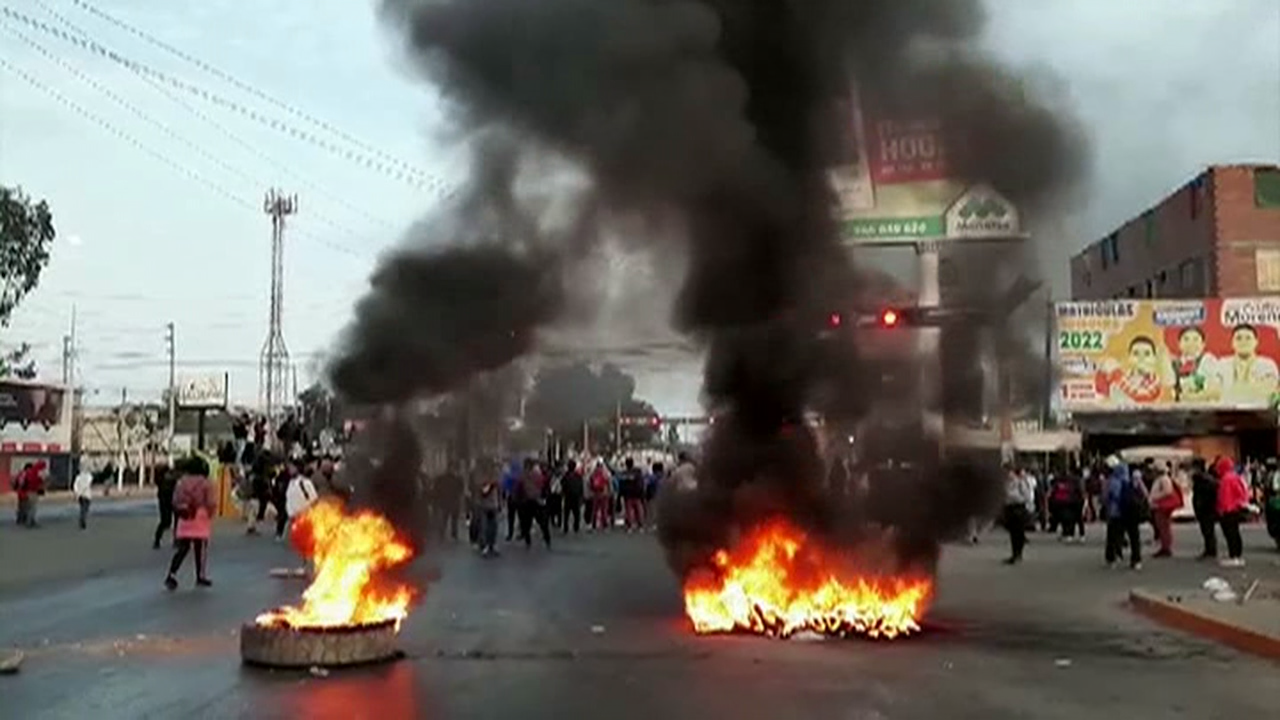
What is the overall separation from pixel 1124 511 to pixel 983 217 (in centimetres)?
747

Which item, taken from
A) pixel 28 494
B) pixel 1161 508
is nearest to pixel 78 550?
pixel 28 494

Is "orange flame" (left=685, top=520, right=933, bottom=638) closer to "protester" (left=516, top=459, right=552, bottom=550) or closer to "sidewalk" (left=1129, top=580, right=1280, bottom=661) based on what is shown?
"sidewalk" (left=1129, top=580, right=1280, bottom=661)

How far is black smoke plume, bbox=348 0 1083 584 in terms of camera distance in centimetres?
Result: 1138

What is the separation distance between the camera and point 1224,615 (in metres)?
12.0

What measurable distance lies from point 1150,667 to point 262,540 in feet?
59.5

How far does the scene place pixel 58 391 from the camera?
50.3 meters

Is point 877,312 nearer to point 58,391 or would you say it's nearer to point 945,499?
point 945,499

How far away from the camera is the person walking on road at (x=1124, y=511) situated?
759 inches

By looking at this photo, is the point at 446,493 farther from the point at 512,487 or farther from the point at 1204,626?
the point at 512,487

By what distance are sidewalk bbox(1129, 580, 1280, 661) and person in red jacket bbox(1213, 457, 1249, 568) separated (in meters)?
4.10

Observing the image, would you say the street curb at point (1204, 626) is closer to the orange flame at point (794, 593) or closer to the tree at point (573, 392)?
the orange flame at point (794, 593)

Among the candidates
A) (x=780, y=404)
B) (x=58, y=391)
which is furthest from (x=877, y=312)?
(x=58, y=391)

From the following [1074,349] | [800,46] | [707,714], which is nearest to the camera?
[707,714]

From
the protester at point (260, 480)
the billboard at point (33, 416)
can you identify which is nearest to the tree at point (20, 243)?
the billboard at point (33, 416)
